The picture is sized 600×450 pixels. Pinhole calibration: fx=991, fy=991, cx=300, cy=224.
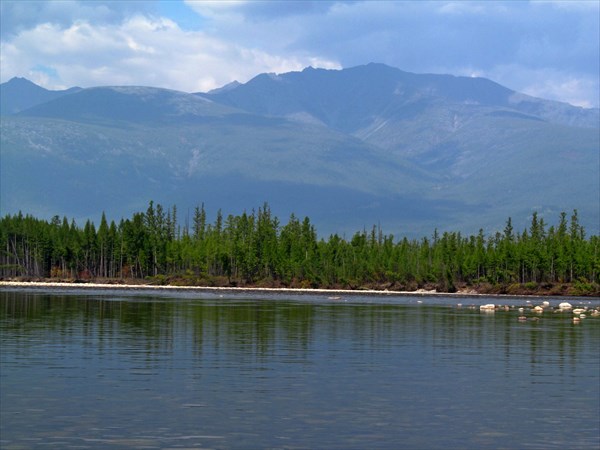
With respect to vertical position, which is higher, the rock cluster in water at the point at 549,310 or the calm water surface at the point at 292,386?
the rock cluster in water at the point at 549,310

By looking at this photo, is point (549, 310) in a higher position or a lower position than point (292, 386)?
higher

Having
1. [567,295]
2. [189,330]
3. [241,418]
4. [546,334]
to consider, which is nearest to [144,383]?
[241,418]

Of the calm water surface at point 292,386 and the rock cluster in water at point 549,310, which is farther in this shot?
the rock cluster in water at point 549,310

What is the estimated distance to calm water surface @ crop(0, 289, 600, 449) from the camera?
33.4 metres

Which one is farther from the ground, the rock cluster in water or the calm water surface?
→ the rock cluster in water

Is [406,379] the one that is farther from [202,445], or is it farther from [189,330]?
[189,330]

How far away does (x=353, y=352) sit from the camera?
60.1 meters

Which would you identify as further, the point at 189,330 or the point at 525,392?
the point at 189,330

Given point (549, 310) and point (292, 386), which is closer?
point (292, 386)

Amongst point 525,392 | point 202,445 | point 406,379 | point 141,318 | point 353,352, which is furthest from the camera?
point 141,318

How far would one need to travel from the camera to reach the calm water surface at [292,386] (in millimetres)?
33375

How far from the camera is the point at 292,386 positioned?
144ft

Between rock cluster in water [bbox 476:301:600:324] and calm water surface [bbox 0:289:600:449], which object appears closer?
calm water surface [bbox 0:289:600:449]

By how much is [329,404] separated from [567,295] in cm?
15150
